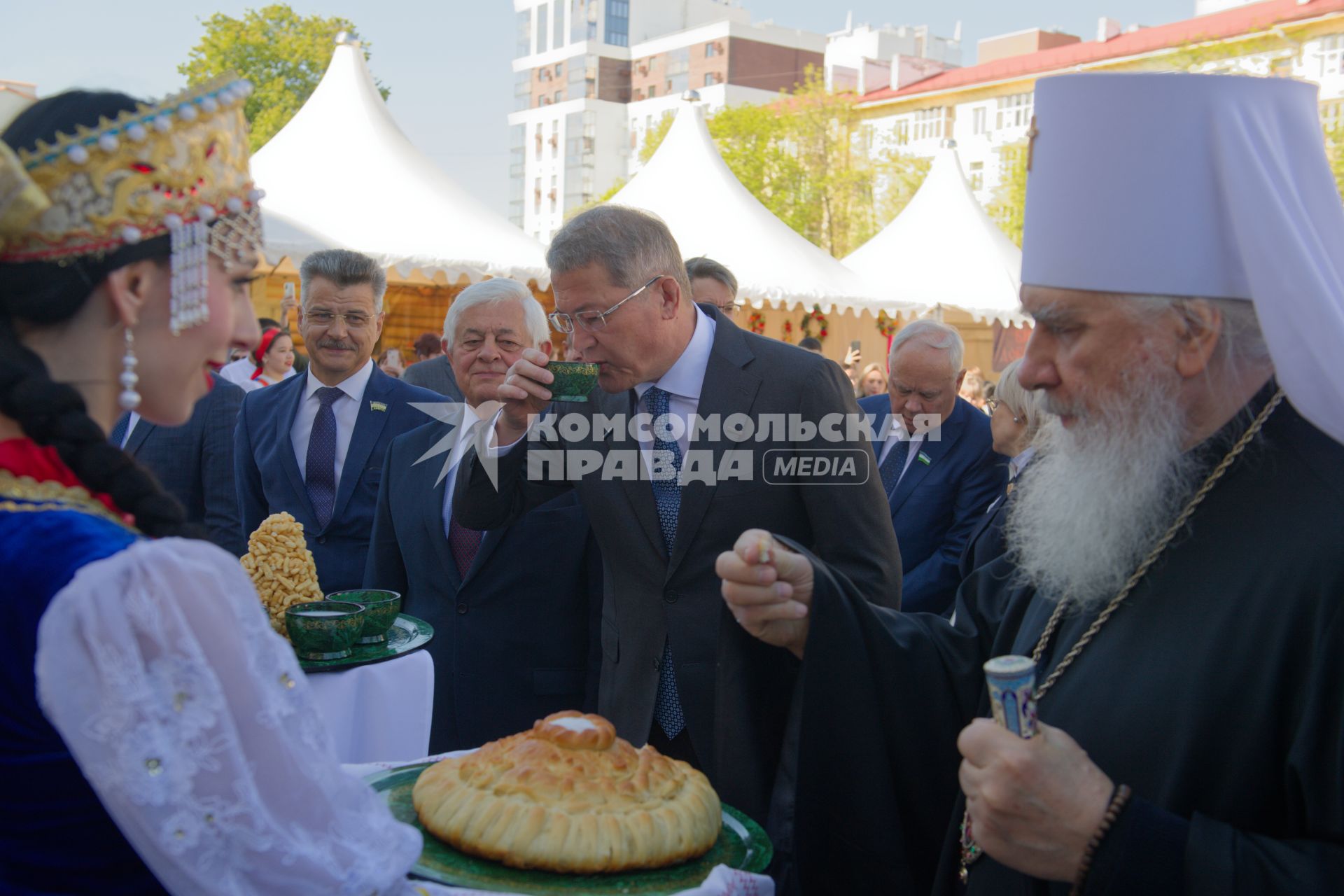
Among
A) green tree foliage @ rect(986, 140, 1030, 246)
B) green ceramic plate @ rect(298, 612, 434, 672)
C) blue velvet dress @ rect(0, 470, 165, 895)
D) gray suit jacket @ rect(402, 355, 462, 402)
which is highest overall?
green tree foliage @ rect(986, 140, 1030, 246)

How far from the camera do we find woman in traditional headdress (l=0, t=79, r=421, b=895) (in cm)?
124

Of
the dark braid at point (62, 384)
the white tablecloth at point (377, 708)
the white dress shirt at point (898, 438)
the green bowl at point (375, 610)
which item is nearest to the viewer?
the dark braid at point (62, 384)

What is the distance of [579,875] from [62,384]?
1028 millimetres

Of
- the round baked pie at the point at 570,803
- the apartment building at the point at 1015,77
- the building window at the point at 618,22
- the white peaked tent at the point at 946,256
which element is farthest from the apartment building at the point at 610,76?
the round baked pie at the point at 570,803

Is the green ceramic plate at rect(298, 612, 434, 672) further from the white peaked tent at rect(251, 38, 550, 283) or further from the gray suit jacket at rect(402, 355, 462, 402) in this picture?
the white peaked tent at rect(251, 38, 550, 283)

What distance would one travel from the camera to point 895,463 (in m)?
5.58

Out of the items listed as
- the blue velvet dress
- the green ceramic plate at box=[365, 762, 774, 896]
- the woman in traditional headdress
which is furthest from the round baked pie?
the blue velvet dress

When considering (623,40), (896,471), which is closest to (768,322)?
(896,471)

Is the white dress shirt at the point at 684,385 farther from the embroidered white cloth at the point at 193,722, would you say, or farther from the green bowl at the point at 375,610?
the embroidered white cloth at the point at 193,722

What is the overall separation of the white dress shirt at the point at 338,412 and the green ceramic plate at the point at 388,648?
1534mm

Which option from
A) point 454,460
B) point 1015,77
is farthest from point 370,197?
point 1015,77

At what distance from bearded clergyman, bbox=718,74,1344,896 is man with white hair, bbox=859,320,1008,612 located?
9.41 ft

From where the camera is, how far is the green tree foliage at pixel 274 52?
1230 inches

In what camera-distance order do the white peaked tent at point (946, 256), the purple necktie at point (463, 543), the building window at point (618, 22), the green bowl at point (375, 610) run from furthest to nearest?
the building window at point (618, 22), the white peaked tent at point (946, 256), the purple necktie at point (463, 543), the green bowl at point (375, 610)
